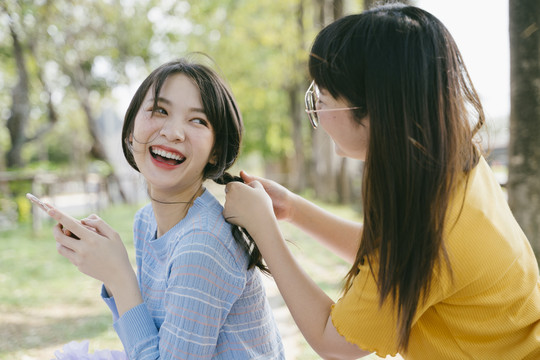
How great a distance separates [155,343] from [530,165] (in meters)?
3.09

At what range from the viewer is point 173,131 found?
5.58 feet

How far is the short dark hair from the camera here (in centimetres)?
177

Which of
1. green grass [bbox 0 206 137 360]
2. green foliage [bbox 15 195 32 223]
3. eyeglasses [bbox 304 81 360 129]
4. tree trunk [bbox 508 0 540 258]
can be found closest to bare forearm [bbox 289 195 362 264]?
eyeglasses [bbox 304 81 360 129]

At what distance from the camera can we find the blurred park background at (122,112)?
3.49 m

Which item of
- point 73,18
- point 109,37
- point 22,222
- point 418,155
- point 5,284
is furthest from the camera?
point 109,37

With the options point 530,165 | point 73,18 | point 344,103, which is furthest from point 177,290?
point 73,18

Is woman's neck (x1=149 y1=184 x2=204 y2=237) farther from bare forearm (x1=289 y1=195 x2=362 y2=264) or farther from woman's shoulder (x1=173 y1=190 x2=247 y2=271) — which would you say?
bare forearm (x1=289 y1=195 x2=362 y2=264)

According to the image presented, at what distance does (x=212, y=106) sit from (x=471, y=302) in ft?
3.65

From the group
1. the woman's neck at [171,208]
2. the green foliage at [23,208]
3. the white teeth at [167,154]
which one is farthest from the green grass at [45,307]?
the green foliage at [23,208]

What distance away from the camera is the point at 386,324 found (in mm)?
1339

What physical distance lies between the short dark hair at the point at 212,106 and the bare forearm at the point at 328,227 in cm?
40

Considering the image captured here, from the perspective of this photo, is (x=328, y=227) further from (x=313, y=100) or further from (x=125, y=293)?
(x=125, y=293)

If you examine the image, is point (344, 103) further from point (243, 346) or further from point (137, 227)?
point (137, 227)

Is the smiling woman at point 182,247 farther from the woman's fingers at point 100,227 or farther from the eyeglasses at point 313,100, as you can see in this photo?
the eyeglasses at point 313,100
